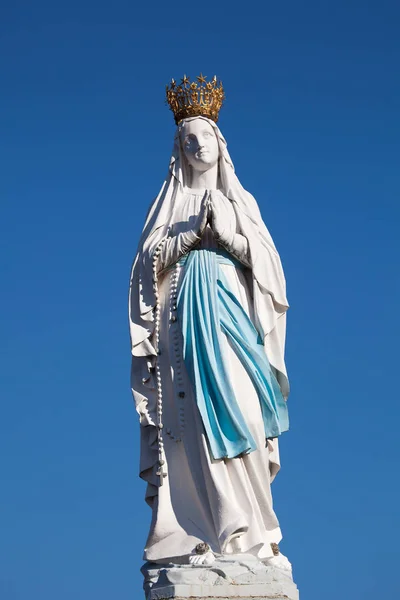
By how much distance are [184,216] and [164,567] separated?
3858mm

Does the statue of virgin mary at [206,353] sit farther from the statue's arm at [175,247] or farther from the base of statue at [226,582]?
the base of statue at [226,582]

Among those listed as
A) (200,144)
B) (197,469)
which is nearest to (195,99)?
(200,144)

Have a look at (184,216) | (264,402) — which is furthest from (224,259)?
(264,402)

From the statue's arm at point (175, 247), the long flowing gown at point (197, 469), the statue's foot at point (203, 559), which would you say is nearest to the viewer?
the statue's foot at point (203, 559)

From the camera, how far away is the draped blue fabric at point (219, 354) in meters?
12.5

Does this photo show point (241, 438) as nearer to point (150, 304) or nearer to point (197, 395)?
point (197, 395)

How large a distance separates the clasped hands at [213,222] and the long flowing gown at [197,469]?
0.22m

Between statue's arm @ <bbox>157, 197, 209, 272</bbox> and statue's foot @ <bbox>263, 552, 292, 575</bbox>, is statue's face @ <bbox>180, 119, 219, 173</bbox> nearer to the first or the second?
statue's arm @ <bbox>157, 197, 209, 272</bbox>

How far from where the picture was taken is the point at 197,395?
1258cm

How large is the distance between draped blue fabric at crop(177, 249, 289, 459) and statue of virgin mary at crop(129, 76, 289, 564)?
13 mm

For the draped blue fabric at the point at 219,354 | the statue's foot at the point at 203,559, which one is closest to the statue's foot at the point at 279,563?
the statue's foot at the point at 203,559

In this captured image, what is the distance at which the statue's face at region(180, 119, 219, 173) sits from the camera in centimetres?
1375

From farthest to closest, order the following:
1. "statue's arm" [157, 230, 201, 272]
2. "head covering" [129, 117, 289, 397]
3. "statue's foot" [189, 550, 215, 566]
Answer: "head covering" [129, 117, 289, 397]
"statue's arm" [157, 230, 201, 272]
"statue's foot" [189, 550, 215, 566]

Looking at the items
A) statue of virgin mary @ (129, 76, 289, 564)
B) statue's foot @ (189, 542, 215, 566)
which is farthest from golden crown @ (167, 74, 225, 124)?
statue's foot @ (189, 542, 215, 566)
